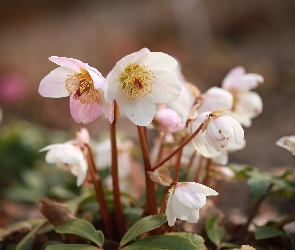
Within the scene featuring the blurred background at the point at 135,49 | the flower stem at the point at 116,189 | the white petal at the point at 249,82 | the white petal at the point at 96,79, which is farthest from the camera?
the blurred background at the point at 135,49

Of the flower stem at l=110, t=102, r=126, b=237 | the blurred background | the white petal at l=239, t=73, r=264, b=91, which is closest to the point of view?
the flower stem at l=110, t=102, r=126, b=237

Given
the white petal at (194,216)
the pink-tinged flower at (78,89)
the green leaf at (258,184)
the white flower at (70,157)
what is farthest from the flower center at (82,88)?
the green leaf at (258,184)

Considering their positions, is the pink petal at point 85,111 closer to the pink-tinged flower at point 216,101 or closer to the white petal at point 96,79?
the white petal at point 96,79

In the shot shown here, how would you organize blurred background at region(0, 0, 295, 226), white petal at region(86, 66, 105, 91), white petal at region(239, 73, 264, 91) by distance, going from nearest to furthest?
1. white petal at region(86, 66, 105, 91)
2. white petal at region(239, 73, 264, 91)
3. blurred background at region(0, 0, 295, 226)

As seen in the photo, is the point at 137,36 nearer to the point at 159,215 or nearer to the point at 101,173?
the point at 101,173

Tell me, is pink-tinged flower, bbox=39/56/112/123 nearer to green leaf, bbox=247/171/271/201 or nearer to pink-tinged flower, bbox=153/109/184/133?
pink-tinged flower, bbox=153/109/184/133

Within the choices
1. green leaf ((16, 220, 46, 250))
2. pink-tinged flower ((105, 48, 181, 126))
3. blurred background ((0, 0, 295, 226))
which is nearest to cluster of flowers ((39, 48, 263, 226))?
pink-tinged flower ((105, 48, 181, 126))
